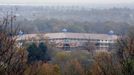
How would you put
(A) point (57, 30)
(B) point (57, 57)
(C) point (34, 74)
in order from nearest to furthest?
(C) point (34, 74)
(B) point (57, 57)
(A) point (57, 30)

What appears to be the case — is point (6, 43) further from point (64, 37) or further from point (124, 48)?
point (64, 37)

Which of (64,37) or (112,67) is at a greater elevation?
(112,67)

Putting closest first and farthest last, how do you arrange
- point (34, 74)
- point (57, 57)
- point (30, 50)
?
1. point (34, 74)
2. point (30, 50)
3. point (57, 57)

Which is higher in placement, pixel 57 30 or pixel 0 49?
pixel 0 49

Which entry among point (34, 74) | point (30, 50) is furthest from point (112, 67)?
point (30, 50)

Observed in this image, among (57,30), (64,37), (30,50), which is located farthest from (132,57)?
(57,30)

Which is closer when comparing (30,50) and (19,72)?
(19,72)

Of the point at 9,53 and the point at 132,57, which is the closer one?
the point at 9,53

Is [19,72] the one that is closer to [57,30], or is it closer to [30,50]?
[30,50]

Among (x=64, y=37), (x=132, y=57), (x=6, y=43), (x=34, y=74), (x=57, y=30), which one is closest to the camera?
(x=6, y=43)
